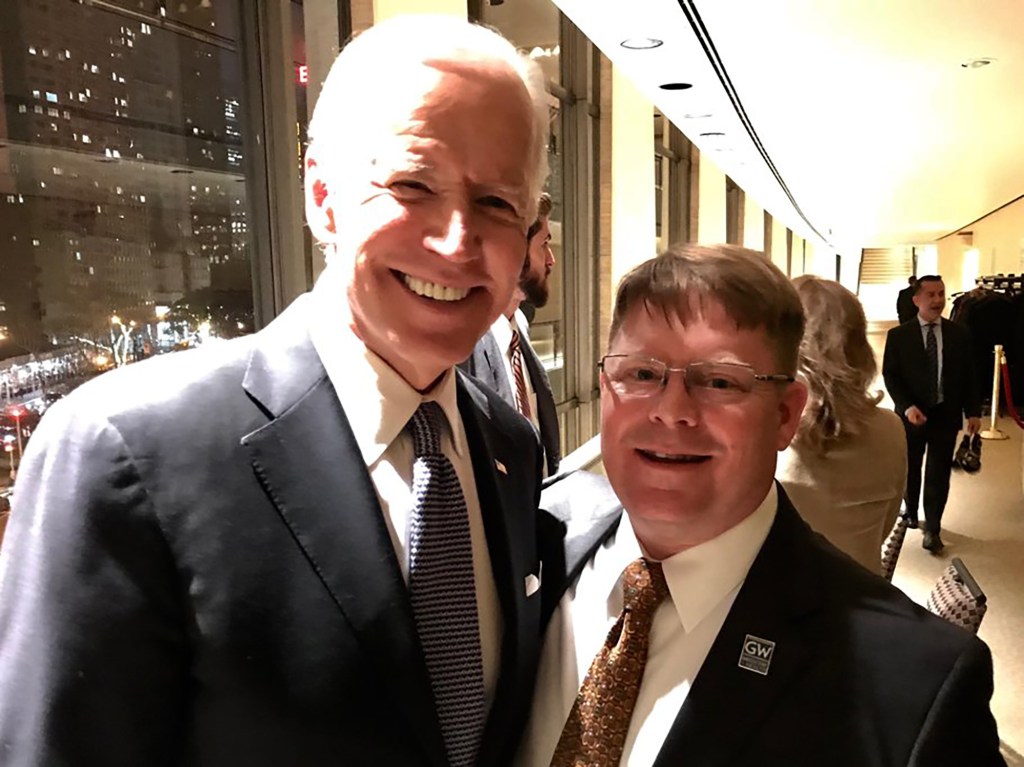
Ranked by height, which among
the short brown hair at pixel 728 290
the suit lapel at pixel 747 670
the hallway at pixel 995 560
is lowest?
the hallway at pixel 995 560

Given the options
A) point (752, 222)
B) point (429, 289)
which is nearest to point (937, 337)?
point (429, 289)

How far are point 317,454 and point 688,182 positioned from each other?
32.7 ft

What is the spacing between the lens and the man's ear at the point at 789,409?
4.32 feet

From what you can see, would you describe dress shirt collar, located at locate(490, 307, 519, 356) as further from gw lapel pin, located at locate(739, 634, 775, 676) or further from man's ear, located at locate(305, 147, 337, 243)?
gw lapel pin, located at locate(739, 634, 775, 676)

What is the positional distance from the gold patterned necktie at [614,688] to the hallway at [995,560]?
289cm

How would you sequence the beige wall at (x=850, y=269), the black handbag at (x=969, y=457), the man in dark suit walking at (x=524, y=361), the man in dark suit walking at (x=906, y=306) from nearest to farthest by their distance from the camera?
the man in dark suit walking at (x=524, y=361), the black handbag at (x=969, y=457), the man in dark suit walking at (x=906, y=306), the beige wall at (x=850, y=269)

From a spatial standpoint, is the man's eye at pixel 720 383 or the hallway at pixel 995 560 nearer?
the man's eye at pixel 720 383

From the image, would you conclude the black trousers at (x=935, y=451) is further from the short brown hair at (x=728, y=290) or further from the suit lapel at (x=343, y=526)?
the suit lapel at (x=343, y=526)

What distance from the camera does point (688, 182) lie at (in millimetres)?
10414

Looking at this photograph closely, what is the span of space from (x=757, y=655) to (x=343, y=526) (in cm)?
60

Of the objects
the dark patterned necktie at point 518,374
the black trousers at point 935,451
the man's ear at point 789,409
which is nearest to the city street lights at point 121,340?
the dark patterned necktie at point 518,374

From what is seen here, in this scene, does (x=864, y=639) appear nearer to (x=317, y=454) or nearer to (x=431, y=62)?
(x=317, y=454)

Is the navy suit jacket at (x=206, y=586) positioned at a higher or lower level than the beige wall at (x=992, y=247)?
lower

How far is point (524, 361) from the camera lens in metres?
3.15
